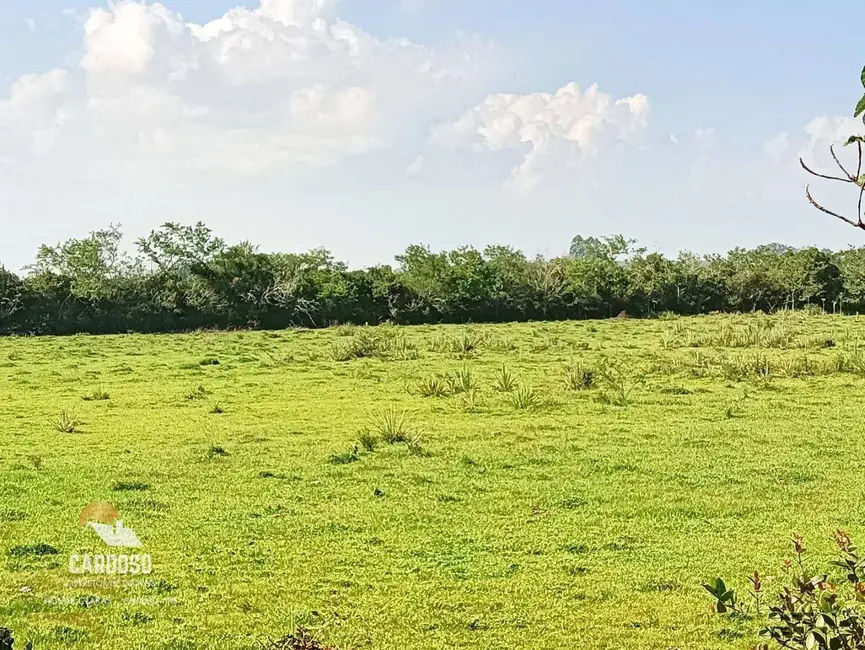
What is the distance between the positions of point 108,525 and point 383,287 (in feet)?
124

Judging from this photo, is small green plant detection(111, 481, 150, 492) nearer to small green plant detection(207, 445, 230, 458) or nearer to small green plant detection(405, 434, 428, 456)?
small green plant detection(207, 445, 230, 458)

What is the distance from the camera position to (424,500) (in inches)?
369

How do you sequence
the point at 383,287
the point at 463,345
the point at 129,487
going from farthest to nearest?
1. the point at 383,287
2. the point at 463,345
3. the point at 129,487

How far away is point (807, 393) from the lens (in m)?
17.7

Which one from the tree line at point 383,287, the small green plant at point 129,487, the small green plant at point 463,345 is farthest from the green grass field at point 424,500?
the tree line at point 383,287

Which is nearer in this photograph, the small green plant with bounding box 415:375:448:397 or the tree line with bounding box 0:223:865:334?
the small green plant with bounding box 415:375:448:397

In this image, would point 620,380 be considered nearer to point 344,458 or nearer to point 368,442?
point 368,442

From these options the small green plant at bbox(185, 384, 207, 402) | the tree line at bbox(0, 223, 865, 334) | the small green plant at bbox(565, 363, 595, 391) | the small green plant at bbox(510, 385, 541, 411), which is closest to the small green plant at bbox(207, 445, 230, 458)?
the small green plant at bbox(185, 384, 207, 402)

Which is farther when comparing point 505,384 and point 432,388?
point 505,384

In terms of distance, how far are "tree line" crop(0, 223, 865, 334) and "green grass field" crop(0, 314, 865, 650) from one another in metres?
21.1

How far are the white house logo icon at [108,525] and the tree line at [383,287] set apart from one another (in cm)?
3348

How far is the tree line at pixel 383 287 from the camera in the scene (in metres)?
41.0

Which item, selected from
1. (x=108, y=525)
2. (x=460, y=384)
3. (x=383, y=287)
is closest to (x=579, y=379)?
(x=460, y=384)

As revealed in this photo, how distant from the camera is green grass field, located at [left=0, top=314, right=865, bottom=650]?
608 cm
